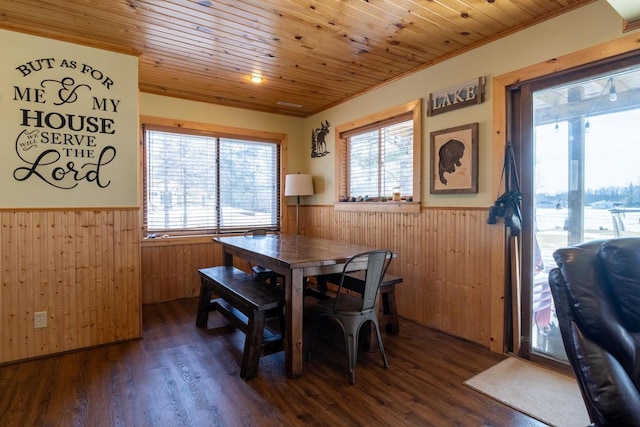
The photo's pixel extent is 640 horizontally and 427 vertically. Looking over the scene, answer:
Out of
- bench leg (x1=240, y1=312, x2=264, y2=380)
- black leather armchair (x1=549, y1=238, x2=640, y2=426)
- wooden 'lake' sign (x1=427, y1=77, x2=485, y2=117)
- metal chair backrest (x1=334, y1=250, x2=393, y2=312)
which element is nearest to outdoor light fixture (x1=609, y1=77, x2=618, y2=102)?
wooden 'lake' sign (x1=427, y1=77, x2=485, y2=117)

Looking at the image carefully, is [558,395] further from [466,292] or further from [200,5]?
[200,5]

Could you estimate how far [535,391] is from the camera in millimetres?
2240

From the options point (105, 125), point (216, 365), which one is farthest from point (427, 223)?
point (105, 125)

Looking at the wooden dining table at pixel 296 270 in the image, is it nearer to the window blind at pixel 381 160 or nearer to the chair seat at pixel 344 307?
the chair seat at pixel 344 307

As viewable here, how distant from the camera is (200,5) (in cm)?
237

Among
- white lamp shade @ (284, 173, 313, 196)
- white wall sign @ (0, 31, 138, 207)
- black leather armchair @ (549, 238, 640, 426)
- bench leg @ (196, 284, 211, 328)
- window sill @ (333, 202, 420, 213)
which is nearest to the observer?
black leather armchair @ (549, 238, 640, 426)

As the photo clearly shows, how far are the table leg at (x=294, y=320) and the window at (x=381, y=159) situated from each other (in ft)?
5.56

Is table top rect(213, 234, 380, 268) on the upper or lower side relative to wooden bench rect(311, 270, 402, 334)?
upper

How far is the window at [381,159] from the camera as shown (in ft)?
11.8

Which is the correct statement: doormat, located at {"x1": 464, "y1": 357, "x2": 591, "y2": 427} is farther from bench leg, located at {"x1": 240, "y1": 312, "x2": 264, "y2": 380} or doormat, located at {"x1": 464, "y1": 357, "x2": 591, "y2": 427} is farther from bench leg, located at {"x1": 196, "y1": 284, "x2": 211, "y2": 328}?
bench leg, located at {"x1": 196, "y1": 284, "x2": 211, "y2": 328}

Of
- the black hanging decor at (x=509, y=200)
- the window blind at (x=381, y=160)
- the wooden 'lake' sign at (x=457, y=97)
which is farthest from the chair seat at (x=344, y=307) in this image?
the wooden 'lake' sign at (x=457, y=97)

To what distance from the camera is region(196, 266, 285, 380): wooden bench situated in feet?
7.98

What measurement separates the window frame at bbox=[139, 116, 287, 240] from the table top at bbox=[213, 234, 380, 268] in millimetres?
1153

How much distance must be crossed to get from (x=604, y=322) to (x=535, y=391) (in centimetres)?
128
